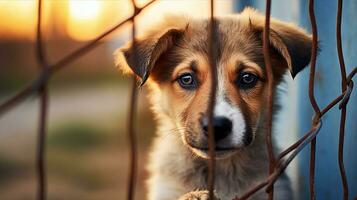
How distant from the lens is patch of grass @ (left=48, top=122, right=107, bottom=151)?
9.87 m

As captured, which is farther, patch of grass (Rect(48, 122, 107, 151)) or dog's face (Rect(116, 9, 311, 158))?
patch of grass (Rect(48, 122, 107, 151))

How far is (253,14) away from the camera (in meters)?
3.60

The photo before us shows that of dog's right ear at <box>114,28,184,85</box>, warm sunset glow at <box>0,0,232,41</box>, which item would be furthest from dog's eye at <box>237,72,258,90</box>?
warm sunset glow at <box>0,0,232,41</box>

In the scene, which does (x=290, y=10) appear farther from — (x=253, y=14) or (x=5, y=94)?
(x=5, y=94)

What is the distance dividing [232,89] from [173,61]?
18.8 inches

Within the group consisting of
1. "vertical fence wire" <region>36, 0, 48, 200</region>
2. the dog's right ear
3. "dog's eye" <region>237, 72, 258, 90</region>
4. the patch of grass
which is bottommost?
"vertical fence wire" <region>36, 0, 48, 200</region>

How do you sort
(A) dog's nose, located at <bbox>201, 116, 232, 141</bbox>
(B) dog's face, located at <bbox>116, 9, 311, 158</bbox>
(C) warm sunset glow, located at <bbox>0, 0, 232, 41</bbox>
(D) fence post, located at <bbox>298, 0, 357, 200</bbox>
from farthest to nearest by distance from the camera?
(C) warm sunset glow, located at <bbox>0, 0, 232, 41</bbox>
(D) fence post, located at <bbox>298, 0, 357, 200</bbox>
(B) dog's face, located at <bbox>116, 9, 311, 158</bbox>
(A) dog's nose, located at <bbox>201, 116, 232, 141</bbox>

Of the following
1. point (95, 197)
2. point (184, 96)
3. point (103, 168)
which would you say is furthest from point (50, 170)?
point (184, 96)

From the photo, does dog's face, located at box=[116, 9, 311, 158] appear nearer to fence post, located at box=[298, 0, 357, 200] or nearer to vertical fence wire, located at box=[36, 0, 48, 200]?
fence post, located at box=[298, 0, 357, 200]

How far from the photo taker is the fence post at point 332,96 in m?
3.19

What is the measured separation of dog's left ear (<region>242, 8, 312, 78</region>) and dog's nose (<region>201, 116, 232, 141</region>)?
0.40 metres

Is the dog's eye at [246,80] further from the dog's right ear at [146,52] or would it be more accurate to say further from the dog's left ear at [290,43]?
the dog's right ear at [146,52]

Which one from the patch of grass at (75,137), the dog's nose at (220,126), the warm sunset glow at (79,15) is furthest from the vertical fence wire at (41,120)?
the patch of grass at (75,137)

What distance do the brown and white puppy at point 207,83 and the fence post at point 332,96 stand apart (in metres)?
0.18
